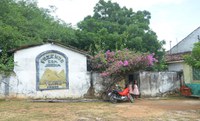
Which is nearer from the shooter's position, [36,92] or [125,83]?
[36,92]

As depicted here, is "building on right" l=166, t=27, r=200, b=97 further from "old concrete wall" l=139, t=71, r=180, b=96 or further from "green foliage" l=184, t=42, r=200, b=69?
"green foliage" l=184, t=42, r=200, b=69

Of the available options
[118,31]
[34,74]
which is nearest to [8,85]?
[34,74]

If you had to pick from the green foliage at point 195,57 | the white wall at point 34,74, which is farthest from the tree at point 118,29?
the green foliage at point 195,57

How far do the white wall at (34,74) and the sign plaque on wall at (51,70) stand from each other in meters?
0.21

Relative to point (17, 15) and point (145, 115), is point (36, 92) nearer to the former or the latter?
point (17, 15)

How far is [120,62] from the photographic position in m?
14.6

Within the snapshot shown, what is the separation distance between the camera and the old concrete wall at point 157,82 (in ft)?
54.2

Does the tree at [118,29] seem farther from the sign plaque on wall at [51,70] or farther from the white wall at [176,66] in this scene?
the sign plaque on wall at [51,70]

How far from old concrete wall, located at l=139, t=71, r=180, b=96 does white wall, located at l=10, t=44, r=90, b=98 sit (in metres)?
3.61

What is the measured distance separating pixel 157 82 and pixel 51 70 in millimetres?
6844

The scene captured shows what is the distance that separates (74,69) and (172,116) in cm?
708

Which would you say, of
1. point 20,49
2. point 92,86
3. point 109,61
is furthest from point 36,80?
point 109,61

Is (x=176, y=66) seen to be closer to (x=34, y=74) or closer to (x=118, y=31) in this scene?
(x=118, y=31)

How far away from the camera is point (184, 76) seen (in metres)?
19.1
